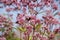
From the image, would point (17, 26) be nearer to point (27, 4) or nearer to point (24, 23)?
point (24, 23)

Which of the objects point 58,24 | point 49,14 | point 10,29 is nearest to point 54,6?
point 49,14

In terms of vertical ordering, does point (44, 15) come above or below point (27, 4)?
below

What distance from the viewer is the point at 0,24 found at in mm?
1558

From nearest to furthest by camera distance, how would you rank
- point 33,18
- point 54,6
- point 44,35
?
point 33,18, point 54,6, point 44,35

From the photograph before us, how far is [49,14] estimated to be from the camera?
5.09ft

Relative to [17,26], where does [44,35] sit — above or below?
below

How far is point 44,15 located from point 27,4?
221 mm

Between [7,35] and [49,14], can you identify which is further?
[7,35]

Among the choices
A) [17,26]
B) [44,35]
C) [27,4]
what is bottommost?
[44,35]

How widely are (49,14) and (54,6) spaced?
92mm

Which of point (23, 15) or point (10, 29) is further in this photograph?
point (10, 29)

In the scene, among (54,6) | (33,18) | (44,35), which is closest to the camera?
(33,18)

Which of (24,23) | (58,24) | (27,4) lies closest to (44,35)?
(58,24)

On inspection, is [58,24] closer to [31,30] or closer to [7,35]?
[31,30]
